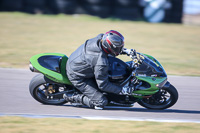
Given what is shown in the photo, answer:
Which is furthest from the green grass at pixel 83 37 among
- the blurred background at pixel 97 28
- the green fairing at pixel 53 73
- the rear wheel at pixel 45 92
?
the green fairing at pixel 53 73

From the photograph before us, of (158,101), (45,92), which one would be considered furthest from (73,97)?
(158,101)

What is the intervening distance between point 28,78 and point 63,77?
2.34 metres

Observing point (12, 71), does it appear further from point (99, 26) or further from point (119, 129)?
point (99, 26)

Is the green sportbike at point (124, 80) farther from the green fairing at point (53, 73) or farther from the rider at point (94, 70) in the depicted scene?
the rider at point (94, 70)

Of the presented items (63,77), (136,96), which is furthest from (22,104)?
(136,96)

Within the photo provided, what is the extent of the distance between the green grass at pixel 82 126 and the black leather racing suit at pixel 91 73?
62cm

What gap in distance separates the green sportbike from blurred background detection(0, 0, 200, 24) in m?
12.2

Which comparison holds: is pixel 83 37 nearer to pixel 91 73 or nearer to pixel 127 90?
pixel 91 73

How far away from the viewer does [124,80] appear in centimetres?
519

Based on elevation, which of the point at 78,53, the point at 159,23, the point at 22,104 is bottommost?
the point at 159,23

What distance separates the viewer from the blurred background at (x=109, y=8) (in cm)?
1719

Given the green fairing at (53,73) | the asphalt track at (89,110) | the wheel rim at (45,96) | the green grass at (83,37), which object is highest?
the green fairing at (53,73)

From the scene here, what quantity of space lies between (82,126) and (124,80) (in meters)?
1.23

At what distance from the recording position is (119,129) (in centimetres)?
429
